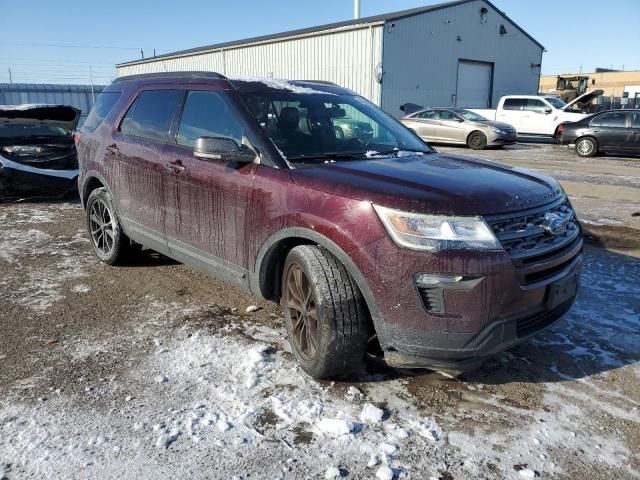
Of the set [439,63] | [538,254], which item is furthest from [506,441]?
[439,63]

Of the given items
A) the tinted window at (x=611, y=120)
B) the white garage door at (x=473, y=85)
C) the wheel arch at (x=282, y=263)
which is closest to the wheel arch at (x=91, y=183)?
the wheel arch at (x=282, y=263)

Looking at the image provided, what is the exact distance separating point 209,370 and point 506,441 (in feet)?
5.83

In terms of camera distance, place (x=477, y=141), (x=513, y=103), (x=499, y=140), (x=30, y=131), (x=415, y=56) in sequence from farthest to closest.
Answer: (x=415, y=56)
(x=513, y=103)
(x=477, y=141)
(x=499, y=140)
(x=30, y=131)

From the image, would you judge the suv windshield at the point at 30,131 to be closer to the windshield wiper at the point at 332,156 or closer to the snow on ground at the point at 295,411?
the snow on ground at the point at 295,411

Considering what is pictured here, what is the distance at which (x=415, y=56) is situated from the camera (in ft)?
83.3

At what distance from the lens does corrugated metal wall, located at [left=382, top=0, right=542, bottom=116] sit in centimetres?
2466

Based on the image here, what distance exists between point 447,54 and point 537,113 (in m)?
7.44

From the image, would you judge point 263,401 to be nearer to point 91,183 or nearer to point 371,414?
point 371,414

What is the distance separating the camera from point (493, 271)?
2664 millimetres

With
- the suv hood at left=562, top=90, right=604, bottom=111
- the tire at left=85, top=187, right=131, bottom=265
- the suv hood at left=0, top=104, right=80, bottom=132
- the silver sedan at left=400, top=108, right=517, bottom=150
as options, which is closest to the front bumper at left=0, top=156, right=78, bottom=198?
the suv hood at left=0, top=104, right=80, bottom=132

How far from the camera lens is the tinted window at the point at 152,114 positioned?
435 centimetres

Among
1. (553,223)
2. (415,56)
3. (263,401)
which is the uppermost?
(415,56)

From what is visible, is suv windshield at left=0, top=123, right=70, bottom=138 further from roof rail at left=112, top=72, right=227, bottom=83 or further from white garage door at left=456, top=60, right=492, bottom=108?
white garage door at left=456, top=60, right=492, bottom=108

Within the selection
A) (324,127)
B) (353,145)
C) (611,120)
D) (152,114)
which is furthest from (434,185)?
(611,120)
